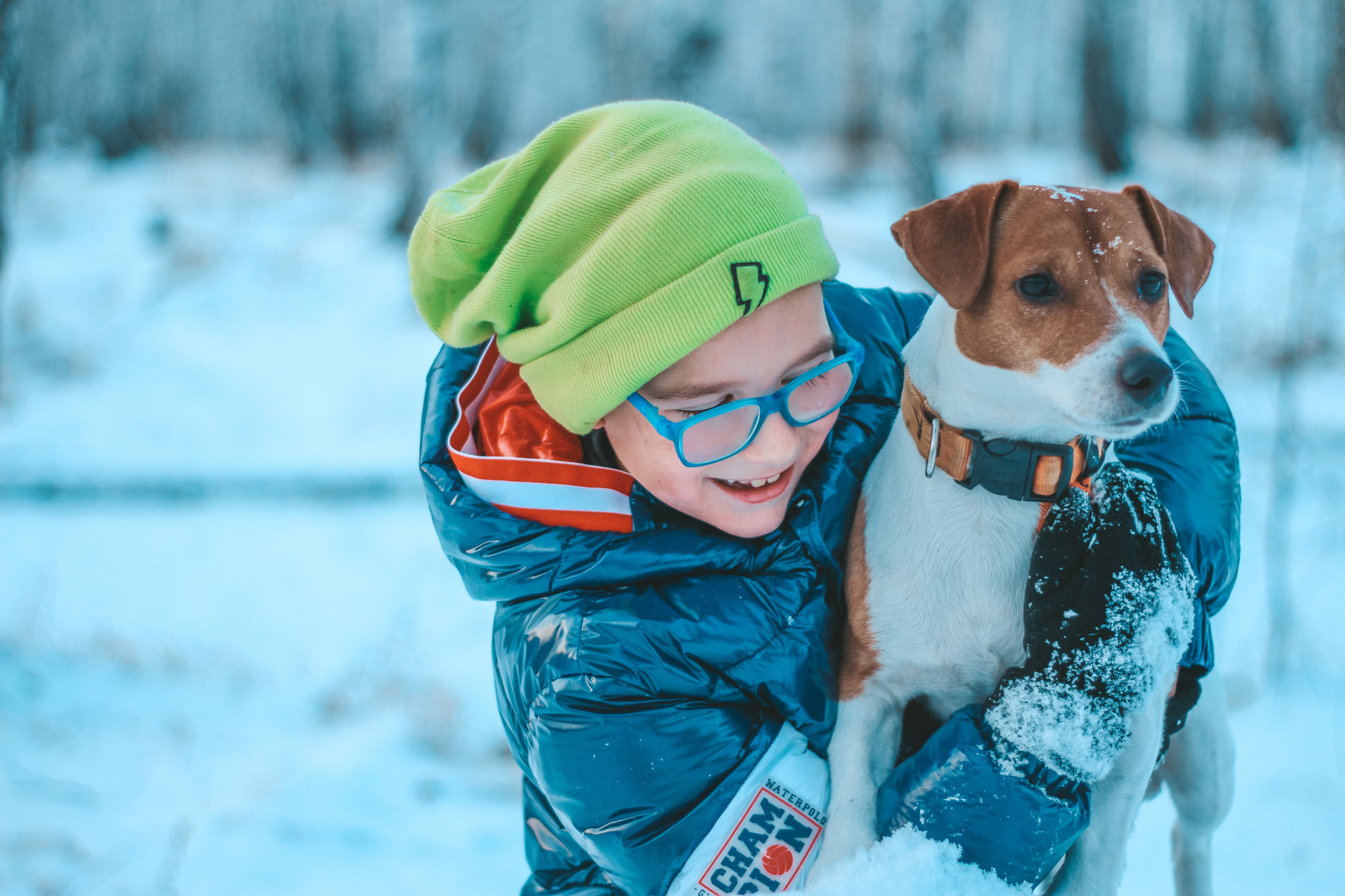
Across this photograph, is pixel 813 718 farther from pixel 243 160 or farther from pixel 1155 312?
pixel 243 160

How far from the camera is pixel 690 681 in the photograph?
1.46 metres

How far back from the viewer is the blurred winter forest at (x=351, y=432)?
2729 mm

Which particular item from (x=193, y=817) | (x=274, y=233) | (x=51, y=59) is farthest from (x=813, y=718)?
(x=51, y=59)

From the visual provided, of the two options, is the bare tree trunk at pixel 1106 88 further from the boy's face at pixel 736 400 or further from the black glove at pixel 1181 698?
the boy's face at pixel 736 400

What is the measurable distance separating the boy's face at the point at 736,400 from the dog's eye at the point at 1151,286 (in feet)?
1.99

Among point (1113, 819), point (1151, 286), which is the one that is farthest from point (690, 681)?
point (1151, 286)

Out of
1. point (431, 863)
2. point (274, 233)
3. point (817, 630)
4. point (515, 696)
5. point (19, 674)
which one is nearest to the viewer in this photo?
point (515, 696)

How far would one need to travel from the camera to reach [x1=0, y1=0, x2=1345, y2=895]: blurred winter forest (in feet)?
8.95

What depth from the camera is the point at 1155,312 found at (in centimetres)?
161

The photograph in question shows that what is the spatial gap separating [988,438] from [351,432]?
5.15 metres

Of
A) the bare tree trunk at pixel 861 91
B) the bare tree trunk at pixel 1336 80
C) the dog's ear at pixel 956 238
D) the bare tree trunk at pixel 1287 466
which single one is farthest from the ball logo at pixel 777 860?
the bare tree trunk at pixel 861 91

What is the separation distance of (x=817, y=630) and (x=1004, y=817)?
44 cm

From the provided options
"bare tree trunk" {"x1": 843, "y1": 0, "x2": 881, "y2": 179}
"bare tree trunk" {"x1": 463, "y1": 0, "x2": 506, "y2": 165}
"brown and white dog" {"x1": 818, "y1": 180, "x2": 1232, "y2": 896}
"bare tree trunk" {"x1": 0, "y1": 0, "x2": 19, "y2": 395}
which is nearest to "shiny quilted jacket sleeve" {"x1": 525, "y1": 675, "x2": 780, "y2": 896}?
"brown and white dog" {"x1": 818, "y1": 180, "x2": 1232, "y2": 896}

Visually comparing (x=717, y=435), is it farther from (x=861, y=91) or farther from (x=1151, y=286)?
(x=861, y=91)
